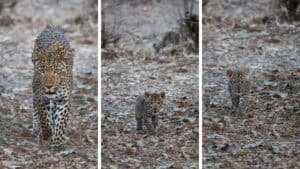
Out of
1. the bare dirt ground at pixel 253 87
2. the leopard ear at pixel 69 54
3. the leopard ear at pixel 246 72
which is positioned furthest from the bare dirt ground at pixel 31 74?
the leopard ear at pixel 246 72

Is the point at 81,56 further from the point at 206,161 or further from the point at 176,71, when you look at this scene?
the point at 206,161

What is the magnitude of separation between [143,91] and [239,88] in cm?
63

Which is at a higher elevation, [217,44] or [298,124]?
[217,44]

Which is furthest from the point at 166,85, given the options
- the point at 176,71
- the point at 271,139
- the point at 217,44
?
the point at 271,139

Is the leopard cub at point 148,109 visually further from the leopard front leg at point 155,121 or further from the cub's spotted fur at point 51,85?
the cub's spotted fur at point 51,85

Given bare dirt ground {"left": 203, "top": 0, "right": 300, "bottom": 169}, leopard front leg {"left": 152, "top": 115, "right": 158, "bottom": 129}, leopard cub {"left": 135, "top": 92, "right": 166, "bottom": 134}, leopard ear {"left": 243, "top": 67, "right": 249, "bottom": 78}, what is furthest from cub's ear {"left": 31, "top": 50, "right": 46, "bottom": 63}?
leopard ear {"left": 243, "top": 67, "right": 249, "bottom": 78}

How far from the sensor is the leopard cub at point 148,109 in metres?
4.90

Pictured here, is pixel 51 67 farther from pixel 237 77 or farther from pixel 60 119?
pixel 237 77

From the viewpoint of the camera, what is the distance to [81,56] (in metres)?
5.00

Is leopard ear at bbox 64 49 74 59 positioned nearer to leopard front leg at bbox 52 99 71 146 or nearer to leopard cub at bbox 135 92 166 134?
leopard front leg at bbox 52 99 71 146

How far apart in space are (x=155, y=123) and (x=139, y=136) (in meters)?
0.13

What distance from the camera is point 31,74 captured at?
4.96 metres

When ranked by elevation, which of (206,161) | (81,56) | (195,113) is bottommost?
(206,161)

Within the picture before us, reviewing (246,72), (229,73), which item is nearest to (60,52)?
(229,73)
